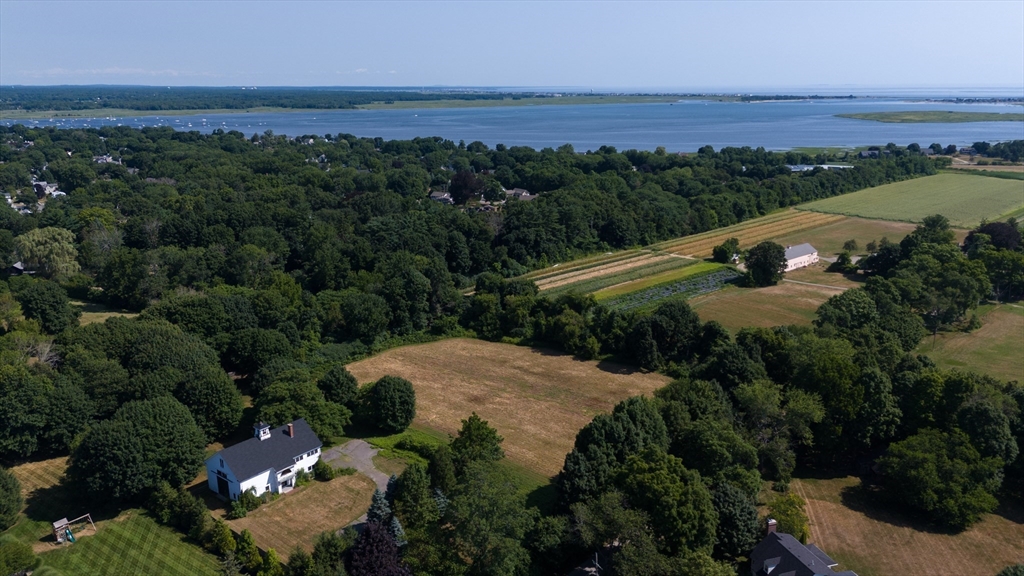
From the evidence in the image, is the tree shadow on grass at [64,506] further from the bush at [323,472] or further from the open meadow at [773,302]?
the open meadow at [773,302]

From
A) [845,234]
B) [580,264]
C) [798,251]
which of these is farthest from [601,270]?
[845,234]

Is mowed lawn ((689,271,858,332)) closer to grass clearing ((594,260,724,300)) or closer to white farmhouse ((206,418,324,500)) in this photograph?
grass clearing ((594,260,724,300))

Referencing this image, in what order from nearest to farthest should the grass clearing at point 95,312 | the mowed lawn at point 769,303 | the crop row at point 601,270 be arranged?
1. the grass clearing at point 95,312
2. the mowed lawn at point 769,303
3. the crop row at point 601,270

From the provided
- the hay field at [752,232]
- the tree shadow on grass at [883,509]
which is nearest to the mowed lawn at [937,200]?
the hay field at [752,232]

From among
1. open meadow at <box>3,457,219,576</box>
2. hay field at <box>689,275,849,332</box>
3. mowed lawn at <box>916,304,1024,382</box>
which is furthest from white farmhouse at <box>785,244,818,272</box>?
open meadow at <box>3,457,219,576</box>

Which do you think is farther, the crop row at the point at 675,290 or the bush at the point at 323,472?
the crop row at the point at 675,290

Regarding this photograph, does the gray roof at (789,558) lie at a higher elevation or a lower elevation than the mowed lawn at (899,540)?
higher

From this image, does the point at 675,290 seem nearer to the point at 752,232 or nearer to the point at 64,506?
the point at 752,232
